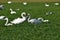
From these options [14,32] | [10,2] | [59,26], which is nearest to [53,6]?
→ [10,2]

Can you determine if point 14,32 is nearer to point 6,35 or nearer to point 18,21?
point 6,35

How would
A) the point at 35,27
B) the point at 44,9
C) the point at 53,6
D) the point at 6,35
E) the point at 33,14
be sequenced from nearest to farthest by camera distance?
1. the point at 6,35
2. the point at 35,27
3. the point at 33,14
4. the point at 44,9
5. the point at 53,6

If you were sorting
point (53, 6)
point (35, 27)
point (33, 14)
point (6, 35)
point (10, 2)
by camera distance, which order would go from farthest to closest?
1. point (10, 2)
2. point (53, 6)
3. point (33, 14)
4. point (35, 27)
5. point (6, 35)

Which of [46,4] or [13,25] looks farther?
[46,4]

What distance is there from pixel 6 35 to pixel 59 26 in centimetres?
154

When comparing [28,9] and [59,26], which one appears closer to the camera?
[59,26]

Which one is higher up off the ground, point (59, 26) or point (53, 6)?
point (59, 26)

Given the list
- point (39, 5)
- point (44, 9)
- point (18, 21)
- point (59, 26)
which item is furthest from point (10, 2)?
point (59, 26)

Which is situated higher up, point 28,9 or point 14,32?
point 14,32

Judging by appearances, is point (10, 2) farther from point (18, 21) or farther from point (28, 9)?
point (18, 21)

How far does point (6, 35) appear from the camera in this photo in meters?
5.92

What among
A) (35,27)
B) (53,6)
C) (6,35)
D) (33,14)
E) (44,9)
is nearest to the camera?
(6,35)

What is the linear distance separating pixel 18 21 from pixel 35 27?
2.05 feet

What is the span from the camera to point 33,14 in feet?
25.9
